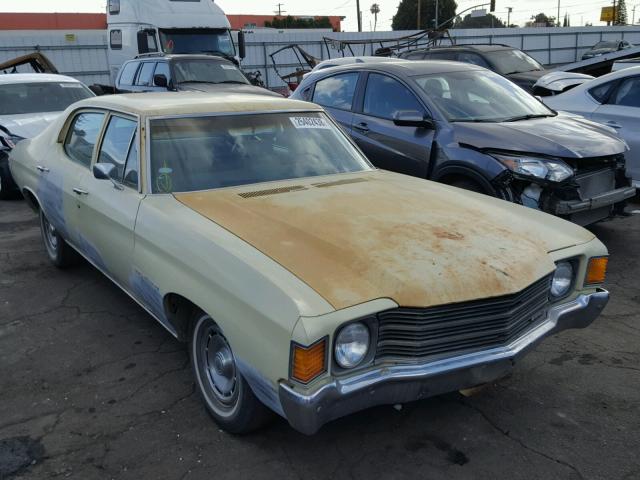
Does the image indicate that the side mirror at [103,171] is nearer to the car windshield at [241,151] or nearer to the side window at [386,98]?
the car windshield at [241,151]

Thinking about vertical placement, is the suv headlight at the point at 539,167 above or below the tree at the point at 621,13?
below

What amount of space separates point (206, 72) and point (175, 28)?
2.98 m

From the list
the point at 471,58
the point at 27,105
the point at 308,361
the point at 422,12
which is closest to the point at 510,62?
the point at 471,58

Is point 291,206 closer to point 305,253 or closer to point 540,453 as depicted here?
point 305,253

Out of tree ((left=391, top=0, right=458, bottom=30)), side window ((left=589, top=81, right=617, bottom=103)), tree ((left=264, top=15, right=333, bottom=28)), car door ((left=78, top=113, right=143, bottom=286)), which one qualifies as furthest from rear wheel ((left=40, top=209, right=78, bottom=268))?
tree ((left=391, top=0, right=458, bottom=30))

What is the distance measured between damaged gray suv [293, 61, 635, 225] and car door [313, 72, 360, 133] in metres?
0.01

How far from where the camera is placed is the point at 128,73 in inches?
519

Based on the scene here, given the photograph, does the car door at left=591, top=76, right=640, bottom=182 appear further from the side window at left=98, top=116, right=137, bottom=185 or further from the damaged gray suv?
the side window at left=98, top=116, right=137, bottom=185

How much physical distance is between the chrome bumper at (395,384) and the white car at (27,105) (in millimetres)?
7271

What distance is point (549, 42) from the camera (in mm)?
31844

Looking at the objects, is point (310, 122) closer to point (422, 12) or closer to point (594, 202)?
point (594, 202)

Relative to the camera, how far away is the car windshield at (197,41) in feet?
48.4

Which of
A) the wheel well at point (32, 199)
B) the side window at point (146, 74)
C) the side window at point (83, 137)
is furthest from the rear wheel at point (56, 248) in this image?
the side window at point (146, 74)

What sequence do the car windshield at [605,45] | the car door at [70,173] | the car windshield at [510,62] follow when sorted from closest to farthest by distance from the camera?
the car door at [70,173]
the car windshield at [510,62]
the car windshield at [605,45]
